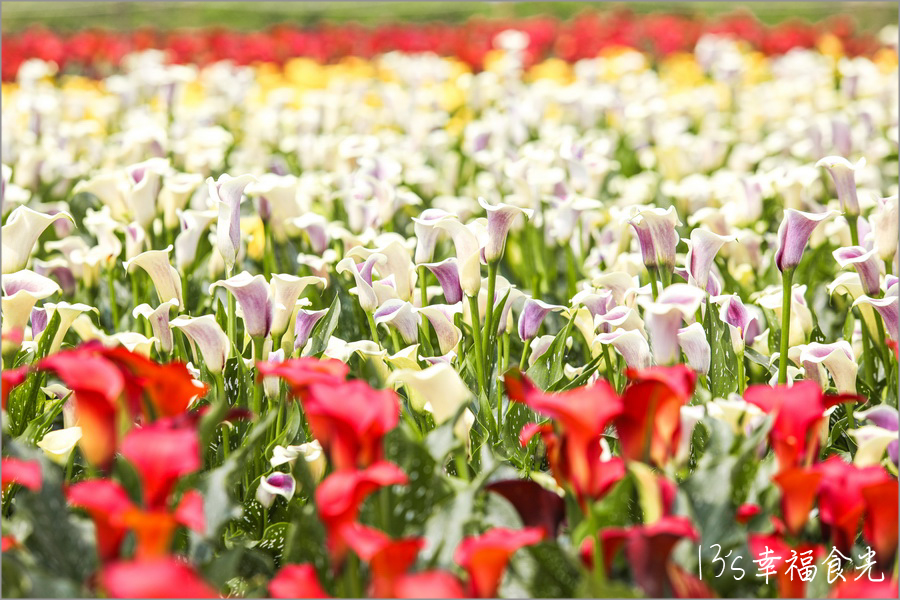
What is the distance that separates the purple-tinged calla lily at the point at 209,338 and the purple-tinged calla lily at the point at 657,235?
2.95 ft

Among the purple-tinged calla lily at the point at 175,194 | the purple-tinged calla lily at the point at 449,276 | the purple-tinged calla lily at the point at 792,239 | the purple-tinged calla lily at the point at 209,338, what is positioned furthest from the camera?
the purple-tinged calla lily at the point at 175,194

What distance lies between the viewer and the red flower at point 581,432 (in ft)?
4.23

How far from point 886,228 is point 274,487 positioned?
1491 mm

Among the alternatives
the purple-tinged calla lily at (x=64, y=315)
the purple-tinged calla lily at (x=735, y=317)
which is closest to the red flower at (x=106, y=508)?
the purple-tinged calla lily at (x=64, y=315)

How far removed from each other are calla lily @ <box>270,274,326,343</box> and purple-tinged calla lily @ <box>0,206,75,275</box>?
2.01 ft

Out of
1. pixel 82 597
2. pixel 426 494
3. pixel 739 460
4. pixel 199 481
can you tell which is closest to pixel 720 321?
pixel 739 460

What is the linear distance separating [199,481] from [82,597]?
278 mm

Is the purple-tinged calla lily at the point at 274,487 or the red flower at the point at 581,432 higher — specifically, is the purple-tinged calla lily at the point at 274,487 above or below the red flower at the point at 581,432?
below

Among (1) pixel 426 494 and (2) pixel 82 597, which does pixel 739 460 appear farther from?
(2) pixel 82 597

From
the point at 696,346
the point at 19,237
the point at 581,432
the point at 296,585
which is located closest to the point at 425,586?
the point at 296,585

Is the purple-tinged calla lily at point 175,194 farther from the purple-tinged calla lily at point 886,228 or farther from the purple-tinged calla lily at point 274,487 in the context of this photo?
the purple-tinged calla lily at point 886,228

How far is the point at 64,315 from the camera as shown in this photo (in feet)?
6.66

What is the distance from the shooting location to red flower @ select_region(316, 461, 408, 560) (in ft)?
4.13

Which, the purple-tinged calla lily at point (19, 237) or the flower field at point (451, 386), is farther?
the purple-tinged calla lily at point (19, 237)
